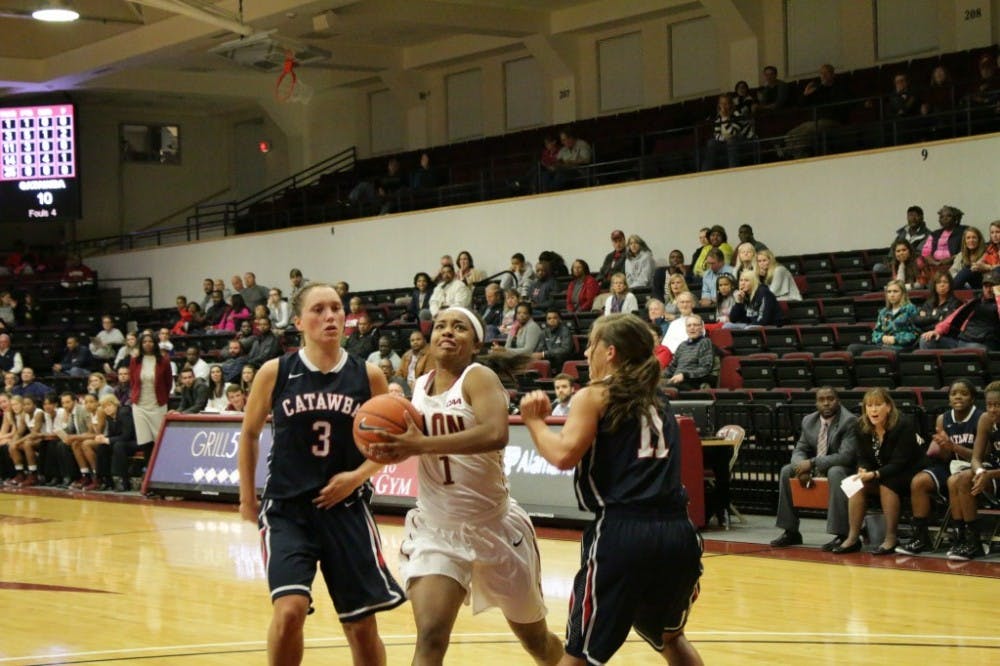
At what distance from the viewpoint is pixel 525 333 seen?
53.8 ft

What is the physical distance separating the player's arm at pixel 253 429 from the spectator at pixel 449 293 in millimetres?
13711

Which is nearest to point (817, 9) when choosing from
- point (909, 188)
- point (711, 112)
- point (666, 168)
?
point (711, 112)

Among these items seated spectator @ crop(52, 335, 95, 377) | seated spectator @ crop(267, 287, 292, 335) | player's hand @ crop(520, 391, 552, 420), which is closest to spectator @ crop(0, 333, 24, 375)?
seated spectator @ crop(52, 335, 95, 377)

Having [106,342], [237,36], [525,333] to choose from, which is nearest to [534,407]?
[525,333]

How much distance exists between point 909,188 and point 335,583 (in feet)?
43.9

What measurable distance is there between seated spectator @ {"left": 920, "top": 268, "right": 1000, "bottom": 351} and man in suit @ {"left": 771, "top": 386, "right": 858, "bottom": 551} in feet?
7.58

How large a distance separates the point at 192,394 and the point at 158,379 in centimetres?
68

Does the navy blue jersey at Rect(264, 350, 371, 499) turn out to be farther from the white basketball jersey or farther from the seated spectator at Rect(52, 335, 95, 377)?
the seated spectator at Rect(52, 335, 95, 377)

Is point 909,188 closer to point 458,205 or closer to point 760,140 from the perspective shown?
point 760,140

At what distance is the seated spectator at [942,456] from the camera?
994 cm

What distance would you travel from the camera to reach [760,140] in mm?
18375

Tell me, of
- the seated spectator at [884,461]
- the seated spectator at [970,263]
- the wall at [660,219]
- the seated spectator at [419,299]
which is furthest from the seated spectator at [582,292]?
the seated spectator at [884,461]

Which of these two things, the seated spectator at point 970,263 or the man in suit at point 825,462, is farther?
the seated spectator at point 970,263

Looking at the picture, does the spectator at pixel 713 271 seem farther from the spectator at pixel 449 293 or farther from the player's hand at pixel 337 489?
the player's hand at pixel 337 489
